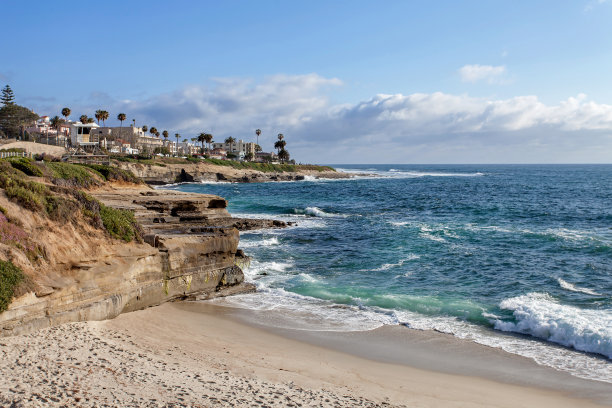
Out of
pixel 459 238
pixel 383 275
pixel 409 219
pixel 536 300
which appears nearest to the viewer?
pixel 536 300

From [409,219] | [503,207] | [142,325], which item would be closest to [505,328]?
[142,325]

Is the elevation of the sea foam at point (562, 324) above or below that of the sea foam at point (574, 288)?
below

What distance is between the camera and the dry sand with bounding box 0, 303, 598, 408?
852cm

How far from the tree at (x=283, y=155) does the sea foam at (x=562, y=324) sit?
5829 inches

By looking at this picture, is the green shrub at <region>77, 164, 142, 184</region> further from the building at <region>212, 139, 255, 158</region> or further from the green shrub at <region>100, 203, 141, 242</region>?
the building at <region>212, 139, 255, 158</region>

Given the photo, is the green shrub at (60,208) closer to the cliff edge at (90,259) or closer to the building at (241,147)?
the cliff edge at (90,259)

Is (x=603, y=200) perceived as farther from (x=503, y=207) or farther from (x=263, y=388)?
(x=263, y=388)

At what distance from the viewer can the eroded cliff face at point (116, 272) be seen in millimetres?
12117

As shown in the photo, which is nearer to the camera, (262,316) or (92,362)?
(92,362)

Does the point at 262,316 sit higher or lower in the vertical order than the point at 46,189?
lower

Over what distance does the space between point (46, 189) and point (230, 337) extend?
306 inches

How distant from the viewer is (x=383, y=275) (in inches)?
858

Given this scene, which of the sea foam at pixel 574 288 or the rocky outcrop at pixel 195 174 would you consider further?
the rocky outcrop at pixel 195 174

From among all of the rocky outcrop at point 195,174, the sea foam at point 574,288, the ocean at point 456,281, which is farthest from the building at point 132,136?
the sea foam at point 574,288
